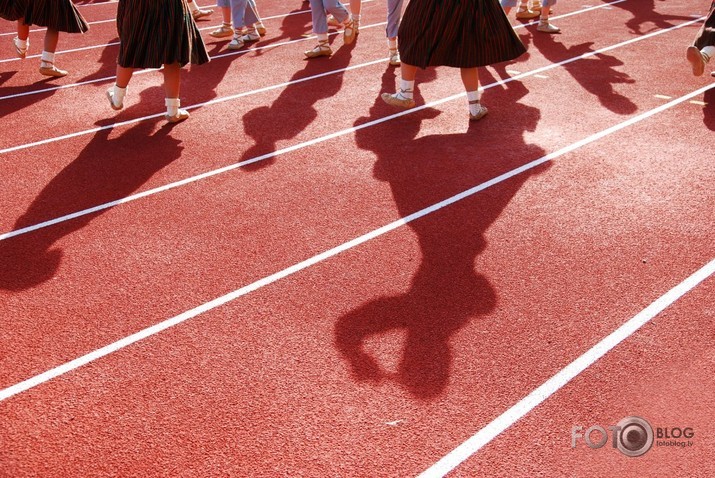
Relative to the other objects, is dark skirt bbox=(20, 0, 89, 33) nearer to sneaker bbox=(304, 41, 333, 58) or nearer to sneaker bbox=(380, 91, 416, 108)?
sneaker bbox=(304, 41, 333, 58)

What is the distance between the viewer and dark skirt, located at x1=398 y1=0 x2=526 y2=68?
21.0ft

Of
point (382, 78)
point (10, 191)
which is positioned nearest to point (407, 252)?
point (10, 191)

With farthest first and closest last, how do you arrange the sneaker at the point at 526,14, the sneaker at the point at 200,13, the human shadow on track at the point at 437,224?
1. the sneaker at the point at 200,13
2. the sneaker at the point at 526,14
3. the human shadow on track at the point at 437,224

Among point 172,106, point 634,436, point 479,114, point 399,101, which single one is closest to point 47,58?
point 172,106

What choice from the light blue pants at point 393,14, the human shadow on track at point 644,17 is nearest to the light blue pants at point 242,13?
the light blue pants at point 393,14

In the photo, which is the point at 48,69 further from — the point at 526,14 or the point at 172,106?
the point at 526,14

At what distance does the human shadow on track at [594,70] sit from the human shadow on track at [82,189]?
427cm

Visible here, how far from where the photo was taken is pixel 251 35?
33.7ft

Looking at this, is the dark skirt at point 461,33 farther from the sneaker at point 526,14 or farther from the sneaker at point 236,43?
the sneaker at point 526,14

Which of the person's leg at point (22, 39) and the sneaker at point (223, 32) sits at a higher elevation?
the person's leg at point (22, 39)

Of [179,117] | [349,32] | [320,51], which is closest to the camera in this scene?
[179,117]

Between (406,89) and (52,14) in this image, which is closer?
(406,89)

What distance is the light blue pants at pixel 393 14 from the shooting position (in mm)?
8320

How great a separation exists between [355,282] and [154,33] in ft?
11.7
